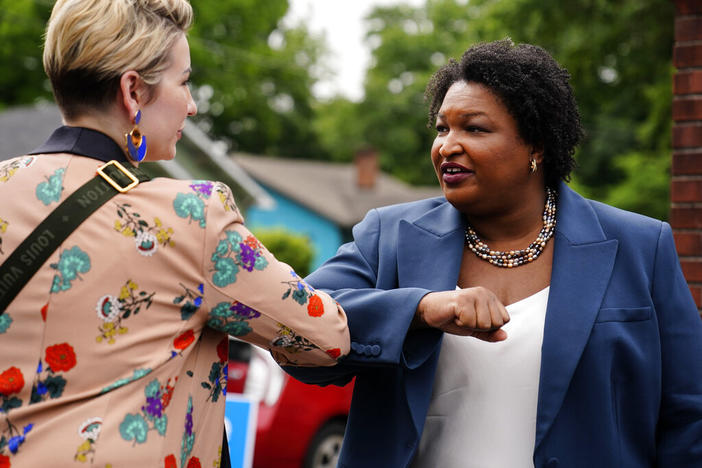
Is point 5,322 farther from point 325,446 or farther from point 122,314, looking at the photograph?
point 325,446

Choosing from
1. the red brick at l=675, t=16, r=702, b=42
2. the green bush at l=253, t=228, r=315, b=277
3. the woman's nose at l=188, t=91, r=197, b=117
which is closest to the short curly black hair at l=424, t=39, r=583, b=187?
the woman's nose at l=188, t=91, r=197, b=117

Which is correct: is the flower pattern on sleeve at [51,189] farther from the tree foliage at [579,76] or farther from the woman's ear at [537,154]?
the tree foliage at [579,76]

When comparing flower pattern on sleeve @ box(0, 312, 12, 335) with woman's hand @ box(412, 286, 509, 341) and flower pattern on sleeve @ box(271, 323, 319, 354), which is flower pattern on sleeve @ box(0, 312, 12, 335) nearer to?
flower pattern on sleeve @ box(271, 323, 319, 354)

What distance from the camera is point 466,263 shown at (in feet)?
9.04

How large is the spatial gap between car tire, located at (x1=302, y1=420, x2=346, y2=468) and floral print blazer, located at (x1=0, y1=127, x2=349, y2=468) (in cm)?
542

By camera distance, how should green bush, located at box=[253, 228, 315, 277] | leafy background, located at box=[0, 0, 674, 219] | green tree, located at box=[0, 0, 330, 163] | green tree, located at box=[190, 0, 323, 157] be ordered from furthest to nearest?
green tree, located at box=[190, 0, 323, 157], green tree, located at box=[0, 0, 330, 163], green bush, located at box=[253, 228, 315, 277], leafy background, located at box=[0, 0, 674, 219]

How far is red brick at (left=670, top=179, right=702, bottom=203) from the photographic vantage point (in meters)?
3.75

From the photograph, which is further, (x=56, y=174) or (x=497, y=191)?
(x=497, y=191)

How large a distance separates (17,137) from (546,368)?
50.7ft

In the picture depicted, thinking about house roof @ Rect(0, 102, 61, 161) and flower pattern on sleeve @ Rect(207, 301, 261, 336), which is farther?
house roof @ Rect(0, 102, 61, 161)

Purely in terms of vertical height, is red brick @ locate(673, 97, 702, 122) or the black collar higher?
red brick @ locate(673, 97, 702, 122)

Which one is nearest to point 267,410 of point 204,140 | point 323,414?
point 323,414

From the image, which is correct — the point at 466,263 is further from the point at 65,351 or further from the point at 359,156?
the point at 359,156

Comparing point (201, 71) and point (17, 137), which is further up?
point (201, 71)
